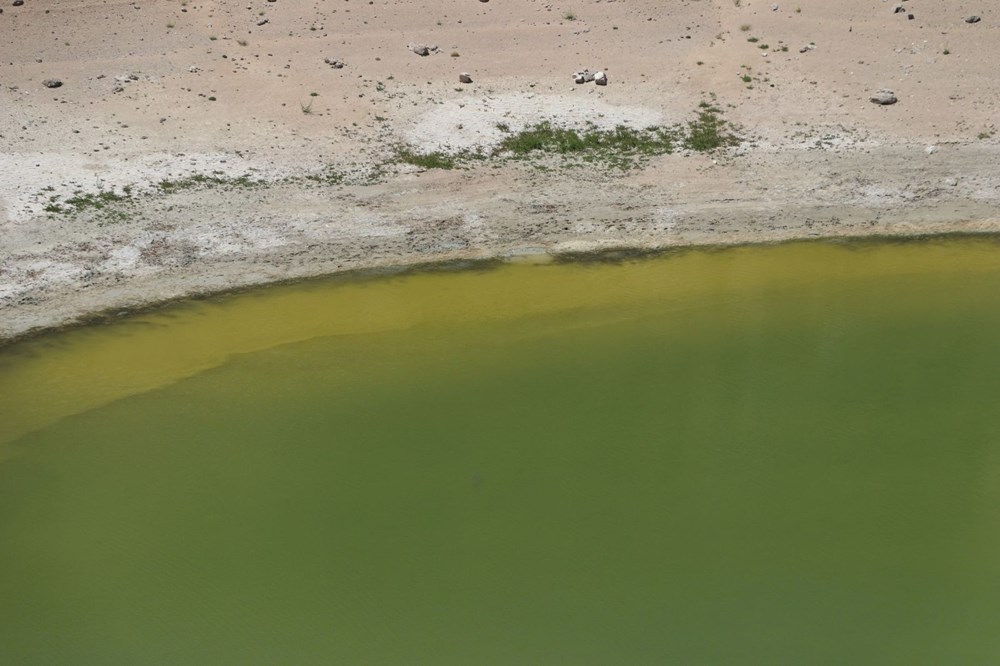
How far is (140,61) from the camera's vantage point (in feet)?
65.3

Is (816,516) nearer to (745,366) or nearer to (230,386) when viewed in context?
(745,366)

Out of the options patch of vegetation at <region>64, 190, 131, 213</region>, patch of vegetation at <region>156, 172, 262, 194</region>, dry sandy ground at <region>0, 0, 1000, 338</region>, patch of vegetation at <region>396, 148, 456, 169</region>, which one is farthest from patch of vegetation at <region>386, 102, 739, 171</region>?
patch of vegetation at <region>64, 190, 131, 213</region>

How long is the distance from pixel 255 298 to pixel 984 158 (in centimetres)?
1194

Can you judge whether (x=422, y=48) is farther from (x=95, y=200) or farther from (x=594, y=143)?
(x=95, y=200)

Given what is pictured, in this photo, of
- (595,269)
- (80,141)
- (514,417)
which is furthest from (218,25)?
(514,417)

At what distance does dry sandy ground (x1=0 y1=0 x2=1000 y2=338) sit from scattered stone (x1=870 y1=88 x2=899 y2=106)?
19cm

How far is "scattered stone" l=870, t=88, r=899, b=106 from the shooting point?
19.5 m

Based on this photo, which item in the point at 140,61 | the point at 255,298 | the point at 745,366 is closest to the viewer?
the point at 745,366

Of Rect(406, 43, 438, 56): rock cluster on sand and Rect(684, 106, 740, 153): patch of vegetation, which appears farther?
Rect(406, 43, 438, 56): rock cluster on sand

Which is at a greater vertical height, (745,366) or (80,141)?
(80,141)

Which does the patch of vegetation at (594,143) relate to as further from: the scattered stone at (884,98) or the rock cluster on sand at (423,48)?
the scattered stone at (884,98)

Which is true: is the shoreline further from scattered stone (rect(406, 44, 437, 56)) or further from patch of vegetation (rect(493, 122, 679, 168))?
scattered stone (rect(406, 44, 437, 56))

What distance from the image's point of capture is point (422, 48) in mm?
20547

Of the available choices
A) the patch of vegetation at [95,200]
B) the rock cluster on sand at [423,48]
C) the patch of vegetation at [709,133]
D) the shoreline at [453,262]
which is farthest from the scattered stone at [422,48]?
the patch of vegetation at [95,200]
